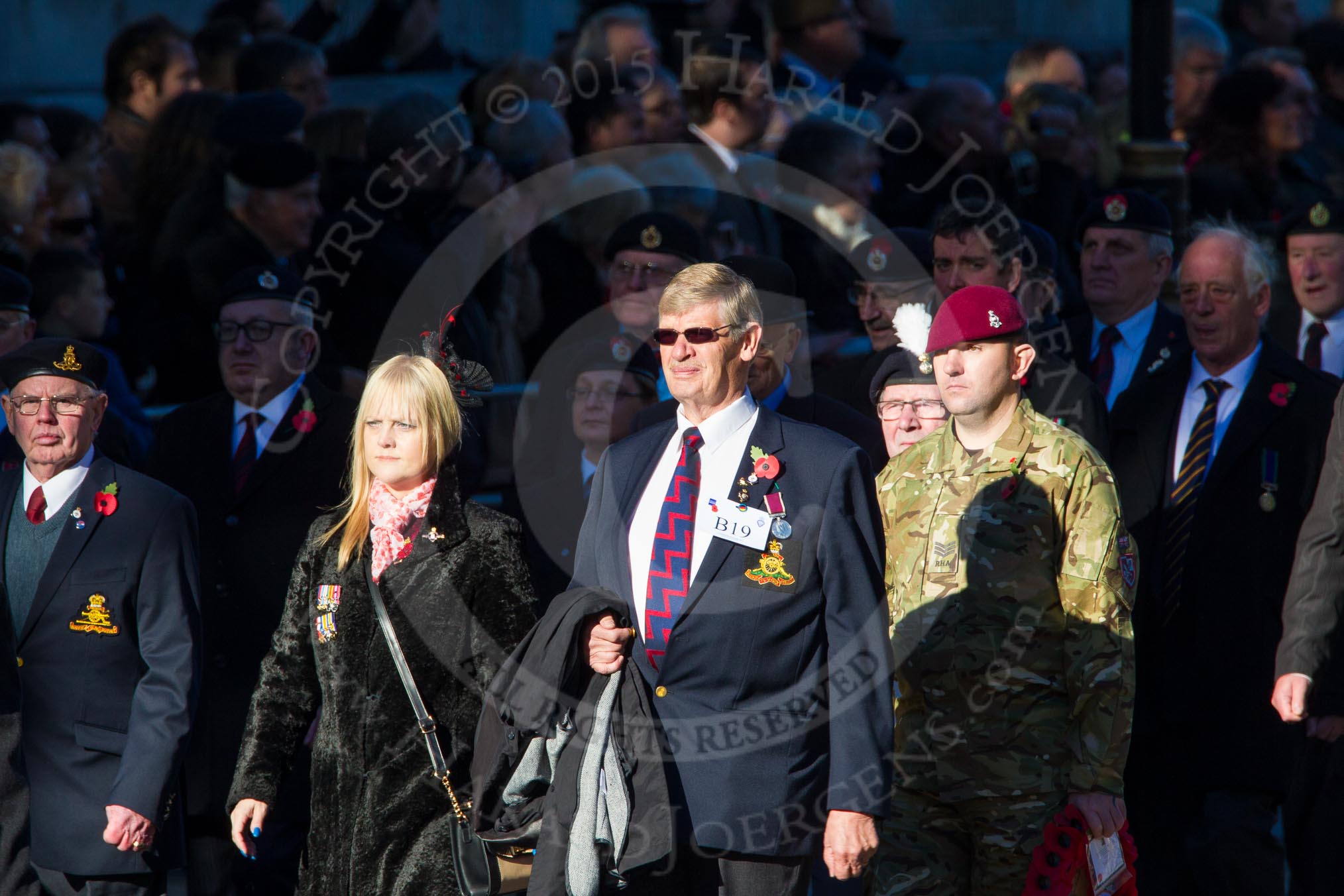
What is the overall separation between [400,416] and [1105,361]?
341cm

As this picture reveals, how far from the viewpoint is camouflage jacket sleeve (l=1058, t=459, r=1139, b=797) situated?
5047mm

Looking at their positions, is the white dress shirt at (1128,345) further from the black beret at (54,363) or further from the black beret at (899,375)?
the black beret at (54,363)

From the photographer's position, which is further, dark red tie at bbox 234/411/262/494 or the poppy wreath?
dark red tie at bbox 234/411/262/494

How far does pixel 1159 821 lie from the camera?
680cm

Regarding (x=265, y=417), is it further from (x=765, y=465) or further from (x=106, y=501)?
(x=765, y=465)

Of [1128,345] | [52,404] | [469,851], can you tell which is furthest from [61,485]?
[1128,345]

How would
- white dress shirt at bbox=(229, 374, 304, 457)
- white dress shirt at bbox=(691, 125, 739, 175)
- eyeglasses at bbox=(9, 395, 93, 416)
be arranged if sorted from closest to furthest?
eyeglasses at bbox=(9, 395, 93, 416), white dress shirt at bbox=(229, 374, 304, 457), white dress shirt at bbox=(691, 125, 739, 175)

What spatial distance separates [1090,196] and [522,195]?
345 cm

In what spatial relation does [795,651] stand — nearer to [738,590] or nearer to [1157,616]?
[738,590]

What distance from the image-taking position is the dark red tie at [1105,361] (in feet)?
24.9

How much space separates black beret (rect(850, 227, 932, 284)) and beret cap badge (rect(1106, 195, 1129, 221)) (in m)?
0.74

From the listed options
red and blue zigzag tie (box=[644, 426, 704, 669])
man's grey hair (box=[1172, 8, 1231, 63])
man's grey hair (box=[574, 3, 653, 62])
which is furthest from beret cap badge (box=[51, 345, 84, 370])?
man's grey hair (box=[1172, 8, 1231, 63])

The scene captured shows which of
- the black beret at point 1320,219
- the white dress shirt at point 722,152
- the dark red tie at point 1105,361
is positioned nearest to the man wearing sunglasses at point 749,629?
the dark red tie at point 1105,361

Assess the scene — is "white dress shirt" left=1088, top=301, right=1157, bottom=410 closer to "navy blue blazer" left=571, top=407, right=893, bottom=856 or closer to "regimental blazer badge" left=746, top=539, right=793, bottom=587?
"navy blue blazer" left=571, top=407, right=893, bottom=856
